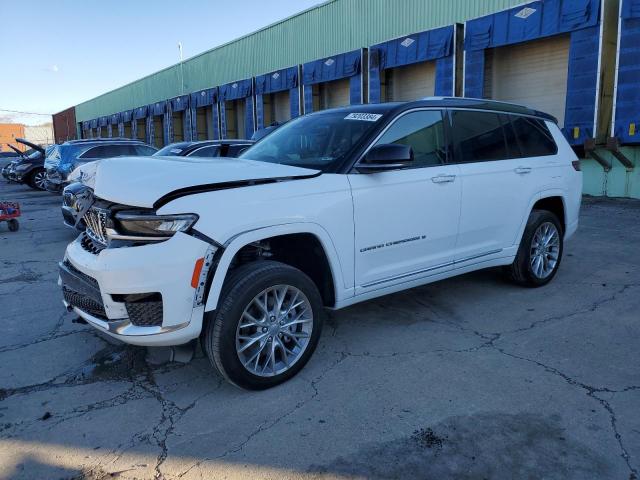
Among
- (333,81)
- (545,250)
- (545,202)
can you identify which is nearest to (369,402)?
(545,250)

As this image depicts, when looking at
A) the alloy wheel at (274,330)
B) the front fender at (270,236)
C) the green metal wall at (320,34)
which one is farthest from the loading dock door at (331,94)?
the alloy wheel at (274,330)

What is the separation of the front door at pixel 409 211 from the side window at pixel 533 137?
1.17m

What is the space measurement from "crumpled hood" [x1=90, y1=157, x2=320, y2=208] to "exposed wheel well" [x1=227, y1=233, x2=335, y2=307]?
44cm

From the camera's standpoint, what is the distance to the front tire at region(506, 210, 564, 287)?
5.07 m

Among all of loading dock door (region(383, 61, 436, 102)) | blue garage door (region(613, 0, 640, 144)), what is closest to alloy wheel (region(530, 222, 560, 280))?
blue garage door (region(613, 0, 640, 144))

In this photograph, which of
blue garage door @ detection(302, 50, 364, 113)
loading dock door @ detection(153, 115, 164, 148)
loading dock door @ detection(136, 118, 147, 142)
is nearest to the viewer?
blue garage door @ detection(302, 50, 364, 113)

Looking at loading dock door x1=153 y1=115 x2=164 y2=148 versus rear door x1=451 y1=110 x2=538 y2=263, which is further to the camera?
loading dock door x1=153 y1=115 x2=164 y2=148

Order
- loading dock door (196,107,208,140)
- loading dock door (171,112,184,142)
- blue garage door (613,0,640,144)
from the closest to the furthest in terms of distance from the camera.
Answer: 1. blue garage door (613,0,640,144)
2. loading dock door (196,107,208,140)
3. loading dock door (171,112,184,142)

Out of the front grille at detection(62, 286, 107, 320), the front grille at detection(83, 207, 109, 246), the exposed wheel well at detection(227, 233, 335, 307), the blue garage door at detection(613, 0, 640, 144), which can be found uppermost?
Result: the blue garage door at detection(613, 0, 640, 144)

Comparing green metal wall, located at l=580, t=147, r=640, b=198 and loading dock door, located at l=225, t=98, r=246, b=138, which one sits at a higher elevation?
loading dock door, located at l=225, t=98, r=246, b=138

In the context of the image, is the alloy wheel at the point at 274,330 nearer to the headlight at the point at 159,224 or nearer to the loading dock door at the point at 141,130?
the headlight at the point at 159,224

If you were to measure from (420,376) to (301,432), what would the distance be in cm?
101

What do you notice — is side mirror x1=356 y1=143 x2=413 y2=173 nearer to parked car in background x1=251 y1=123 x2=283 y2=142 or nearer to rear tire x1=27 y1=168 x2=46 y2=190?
parked car in background x1=251 y1=123 x2=283 y2=142

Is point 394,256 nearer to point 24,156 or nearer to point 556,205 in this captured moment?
point 556,205
